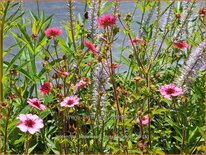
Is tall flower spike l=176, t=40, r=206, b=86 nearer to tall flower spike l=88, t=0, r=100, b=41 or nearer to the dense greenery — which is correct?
the dense greenery

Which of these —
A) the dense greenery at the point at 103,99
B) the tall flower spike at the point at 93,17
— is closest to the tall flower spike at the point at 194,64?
the dense greenery at the point at 103,99

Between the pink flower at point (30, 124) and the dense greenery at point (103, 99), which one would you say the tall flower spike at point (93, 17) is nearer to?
the dense greenery at point (103, 99)

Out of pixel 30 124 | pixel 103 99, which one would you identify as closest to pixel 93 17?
pixel 103 99

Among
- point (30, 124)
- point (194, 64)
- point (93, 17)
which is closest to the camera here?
point (30, 124)

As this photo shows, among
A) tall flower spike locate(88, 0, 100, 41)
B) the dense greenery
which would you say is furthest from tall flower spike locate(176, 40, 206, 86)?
tall flower spike locate(88, 0, 100, 41)

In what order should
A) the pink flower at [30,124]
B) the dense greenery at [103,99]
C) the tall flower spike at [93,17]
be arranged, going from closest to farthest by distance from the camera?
the pink flower at [30,124]
the dense greenery at [103,99]
the tall flower spike at [93,17]

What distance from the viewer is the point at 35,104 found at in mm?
1283

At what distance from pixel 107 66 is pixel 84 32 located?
0.47 meters

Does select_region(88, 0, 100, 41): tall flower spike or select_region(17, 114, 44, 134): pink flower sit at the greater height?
select_region(88, 0, 100, 41): tall flower spike

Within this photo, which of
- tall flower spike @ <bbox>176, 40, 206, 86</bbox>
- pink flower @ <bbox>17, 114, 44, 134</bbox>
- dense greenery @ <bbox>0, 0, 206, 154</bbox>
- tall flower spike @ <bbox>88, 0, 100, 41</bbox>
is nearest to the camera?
pink flower @ <bbox>17, 114, 44, 134</bbox>

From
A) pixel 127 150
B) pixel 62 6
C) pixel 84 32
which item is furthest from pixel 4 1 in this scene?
pixel 62 6

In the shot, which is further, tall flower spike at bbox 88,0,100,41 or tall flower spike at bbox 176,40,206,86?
tall flower spike at bbox 88,0,100,41

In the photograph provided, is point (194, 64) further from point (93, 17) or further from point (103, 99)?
point (93, 17)

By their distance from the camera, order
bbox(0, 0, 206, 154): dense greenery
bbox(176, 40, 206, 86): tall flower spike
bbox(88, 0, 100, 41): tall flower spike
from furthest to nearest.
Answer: bbox(88, 0, 100, 41): tall flower spike → bbox(176, 40, 206, 86): tall flower spike → bbox(0, 0, 206, 154): dense greenery
